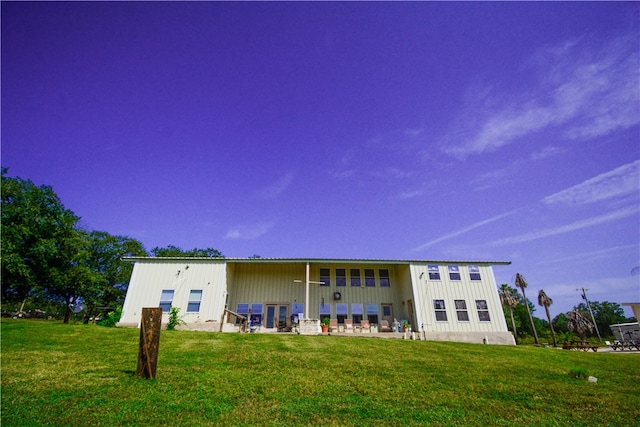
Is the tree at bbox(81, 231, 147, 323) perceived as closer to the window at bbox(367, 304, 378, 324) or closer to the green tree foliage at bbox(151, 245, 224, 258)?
the green tree foliage at bbox(151, 245, 224, 258)

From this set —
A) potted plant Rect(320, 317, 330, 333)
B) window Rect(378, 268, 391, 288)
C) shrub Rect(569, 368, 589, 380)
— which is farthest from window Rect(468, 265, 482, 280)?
shrub Rect(569, 368, 589, 380)

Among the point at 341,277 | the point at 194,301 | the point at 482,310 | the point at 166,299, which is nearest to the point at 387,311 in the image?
the point at 341,277

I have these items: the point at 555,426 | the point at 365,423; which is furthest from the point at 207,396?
the point at 555,426

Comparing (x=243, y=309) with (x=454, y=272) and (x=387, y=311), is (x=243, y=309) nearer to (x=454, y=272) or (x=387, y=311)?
(x=387, y=311)

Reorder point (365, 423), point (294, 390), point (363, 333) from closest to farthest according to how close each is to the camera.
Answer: point (365, 423), point (294, 390), point (363, 333)

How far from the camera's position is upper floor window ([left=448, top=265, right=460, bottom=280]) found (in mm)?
22156

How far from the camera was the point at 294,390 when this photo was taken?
21.3 ft

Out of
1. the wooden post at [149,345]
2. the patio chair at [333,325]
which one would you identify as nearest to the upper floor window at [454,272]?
the patio chair at [333,325]

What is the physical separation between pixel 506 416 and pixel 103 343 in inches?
490

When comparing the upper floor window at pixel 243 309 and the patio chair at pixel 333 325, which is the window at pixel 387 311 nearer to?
the patio chair at pixel 333 325

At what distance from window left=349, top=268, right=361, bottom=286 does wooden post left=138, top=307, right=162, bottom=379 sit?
1838cm

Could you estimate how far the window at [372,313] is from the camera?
23.2m

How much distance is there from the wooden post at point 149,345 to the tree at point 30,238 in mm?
21372

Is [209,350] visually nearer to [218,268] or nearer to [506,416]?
[506,416]
